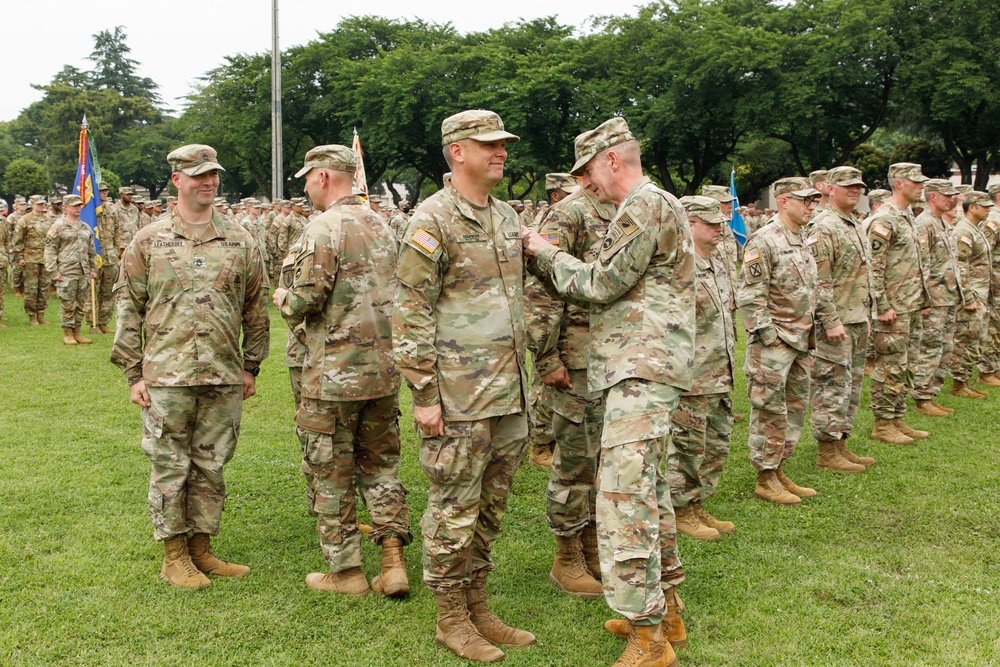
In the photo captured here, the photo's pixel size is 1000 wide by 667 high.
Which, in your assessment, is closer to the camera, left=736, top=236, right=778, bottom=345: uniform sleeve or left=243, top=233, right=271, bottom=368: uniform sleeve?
left=243, top=233, right=271, bottom=368: uniform sleeve

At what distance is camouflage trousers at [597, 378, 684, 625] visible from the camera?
3.83 m

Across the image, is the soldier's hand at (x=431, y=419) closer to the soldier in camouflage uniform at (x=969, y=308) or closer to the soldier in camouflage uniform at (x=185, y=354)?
the soldier in camouflage uniform at (x=185, y=354)

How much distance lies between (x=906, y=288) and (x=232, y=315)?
659 centimetres

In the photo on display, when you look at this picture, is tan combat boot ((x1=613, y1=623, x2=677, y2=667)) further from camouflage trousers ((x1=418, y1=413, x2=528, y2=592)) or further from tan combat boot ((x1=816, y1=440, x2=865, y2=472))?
tan combat boot ((x1=816, y1=440, x2=865, y2=472))

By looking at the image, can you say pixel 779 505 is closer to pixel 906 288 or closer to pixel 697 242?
pixel 697 242

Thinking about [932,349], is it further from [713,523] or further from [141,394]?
[141,394]

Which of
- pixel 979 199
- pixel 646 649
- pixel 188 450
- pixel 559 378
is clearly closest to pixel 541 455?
pixel 559 378

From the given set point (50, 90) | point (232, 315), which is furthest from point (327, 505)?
point (50, 90)

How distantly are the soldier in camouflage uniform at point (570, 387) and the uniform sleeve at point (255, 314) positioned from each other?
1672 millimetres

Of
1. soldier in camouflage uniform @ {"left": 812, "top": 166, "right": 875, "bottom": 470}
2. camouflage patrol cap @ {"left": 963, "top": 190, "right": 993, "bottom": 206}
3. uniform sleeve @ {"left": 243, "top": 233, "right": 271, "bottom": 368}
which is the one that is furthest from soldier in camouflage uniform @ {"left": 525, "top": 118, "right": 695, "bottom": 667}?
camouflage patrol cap @ {"left": 963, "top": 190, "right": 993, "bottom": 206}

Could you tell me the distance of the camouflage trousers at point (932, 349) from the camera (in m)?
9.06

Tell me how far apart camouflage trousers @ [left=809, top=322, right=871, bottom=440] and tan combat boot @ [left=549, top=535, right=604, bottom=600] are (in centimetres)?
334

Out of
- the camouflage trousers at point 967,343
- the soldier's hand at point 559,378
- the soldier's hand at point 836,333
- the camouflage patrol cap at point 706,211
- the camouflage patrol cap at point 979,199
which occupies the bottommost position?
the camouflage trousers at point 967,343

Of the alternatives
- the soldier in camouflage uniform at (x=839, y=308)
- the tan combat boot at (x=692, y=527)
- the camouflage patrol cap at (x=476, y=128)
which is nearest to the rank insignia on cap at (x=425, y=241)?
the camouflage patrol cap at (x=476, y=128)
